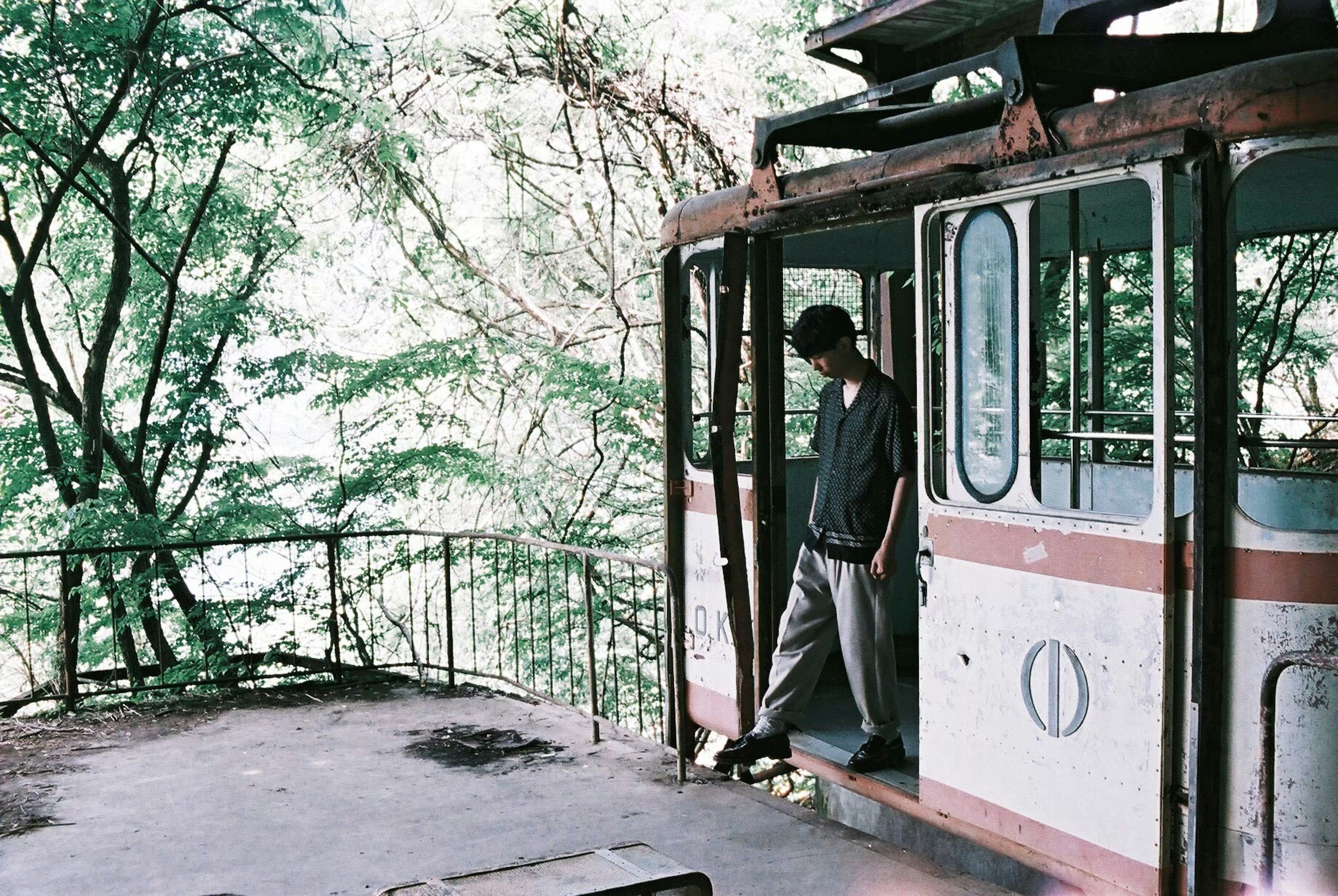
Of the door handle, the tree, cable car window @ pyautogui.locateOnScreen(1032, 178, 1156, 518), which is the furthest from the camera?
the tree

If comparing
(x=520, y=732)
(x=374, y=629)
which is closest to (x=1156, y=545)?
(x=520, y=732)

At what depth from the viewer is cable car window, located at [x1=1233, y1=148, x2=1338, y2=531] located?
5.23m

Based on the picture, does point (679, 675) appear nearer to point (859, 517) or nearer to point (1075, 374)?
point (859, 517)

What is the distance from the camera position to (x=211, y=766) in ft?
21.9

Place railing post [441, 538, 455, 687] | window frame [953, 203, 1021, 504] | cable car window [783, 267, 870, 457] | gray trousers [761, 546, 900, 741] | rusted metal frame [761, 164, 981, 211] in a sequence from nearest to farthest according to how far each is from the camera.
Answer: window frame [953, 203, 1021, 504] → rusted metal frame [761, 164, 981, 211] → gray trousers [761, 546, 900, 741] → cable car window [783, 267, 870, 457] → railing post [441, 538, 455, 687]

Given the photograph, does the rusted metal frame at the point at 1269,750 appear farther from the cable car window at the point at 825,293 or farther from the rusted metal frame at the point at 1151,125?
the cable car window at the point at 825,293

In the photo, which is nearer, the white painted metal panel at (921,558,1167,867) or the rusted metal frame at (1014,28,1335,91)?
the white painted metal panel at (921,558,1167,867)

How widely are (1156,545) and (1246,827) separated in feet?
2.83

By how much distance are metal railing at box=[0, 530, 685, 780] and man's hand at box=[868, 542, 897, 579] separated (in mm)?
1175

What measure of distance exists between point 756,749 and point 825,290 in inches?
122

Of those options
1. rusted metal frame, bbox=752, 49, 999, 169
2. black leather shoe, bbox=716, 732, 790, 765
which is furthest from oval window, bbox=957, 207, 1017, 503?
black leather shoe, bbox=716, 732, 790, 765

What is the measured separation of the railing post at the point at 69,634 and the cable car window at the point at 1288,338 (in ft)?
23.3

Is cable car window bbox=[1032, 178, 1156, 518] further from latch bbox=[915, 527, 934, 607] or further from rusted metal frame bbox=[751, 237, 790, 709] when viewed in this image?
rusted metal frame bbox=[751, 237, 790, 709]

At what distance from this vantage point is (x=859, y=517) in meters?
5.32
